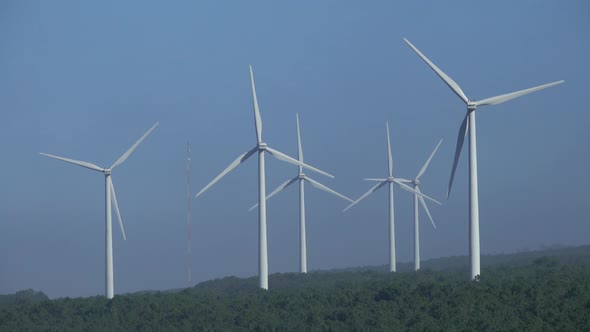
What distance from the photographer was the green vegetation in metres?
70.4

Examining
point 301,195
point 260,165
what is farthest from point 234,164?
point 301,195

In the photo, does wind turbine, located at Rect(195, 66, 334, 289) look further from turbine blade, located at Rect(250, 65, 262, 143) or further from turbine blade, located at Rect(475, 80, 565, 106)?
turbine blade, located at Rect(475, 80, 565, 106)

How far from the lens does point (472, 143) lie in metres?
76.9

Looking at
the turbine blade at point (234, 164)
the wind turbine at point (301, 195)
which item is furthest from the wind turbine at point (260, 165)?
the wind turbine at point (301, 195)

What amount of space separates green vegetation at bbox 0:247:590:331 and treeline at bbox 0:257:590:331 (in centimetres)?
7

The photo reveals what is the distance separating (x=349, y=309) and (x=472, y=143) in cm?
1485

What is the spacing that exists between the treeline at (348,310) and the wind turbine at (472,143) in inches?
116

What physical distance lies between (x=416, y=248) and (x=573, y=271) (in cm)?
3512

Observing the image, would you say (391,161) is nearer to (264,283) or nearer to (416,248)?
(416,248)

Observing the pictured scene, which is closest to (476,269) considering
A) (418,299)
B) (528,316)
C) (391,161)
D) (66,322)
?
(418,299)

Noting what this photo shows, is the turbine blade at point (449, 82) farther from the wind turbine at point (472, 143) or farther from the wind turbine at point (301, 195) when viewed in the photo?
the wind turbine at point (301, 195)

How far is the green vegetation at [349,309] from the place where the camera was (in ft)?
231

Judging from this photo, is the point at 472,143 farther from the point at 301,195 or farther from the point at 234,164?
the point at 301,195

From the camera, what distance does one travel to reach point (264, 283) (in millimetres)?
94938
